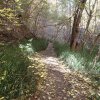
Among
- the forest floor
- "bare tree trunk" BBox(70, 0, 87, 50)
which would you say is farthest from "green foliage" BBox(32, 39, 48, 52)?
the forest floor

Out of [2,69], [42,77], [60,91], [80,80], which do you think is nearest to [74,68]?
[80,80]

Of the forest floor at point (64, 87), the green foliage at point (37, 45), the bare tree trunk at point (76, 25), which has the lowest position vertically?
the green foliage at point (37, 45)

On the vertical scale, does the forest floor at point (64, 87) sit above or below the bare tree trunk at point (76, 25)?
below

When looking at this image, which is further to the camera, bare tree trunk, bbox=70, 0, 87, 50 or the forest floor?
bare tree trunk, bbox=70, 0, 87, 50

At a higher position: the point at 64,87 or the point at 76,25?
the point at 76,25

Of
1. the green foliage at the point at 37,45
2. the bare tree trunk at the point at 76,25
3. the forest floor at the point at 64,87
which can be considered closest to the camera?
the forest floor at the point at 64,87

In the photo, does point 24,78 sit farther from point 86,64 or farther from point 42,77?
point 86,64

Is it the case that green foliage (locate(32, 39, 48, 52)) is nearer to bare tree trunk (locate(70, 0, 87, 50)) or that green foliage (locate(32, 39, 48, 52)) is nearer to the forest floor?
bare tree trunk (locate(70, 0, 87, 50))

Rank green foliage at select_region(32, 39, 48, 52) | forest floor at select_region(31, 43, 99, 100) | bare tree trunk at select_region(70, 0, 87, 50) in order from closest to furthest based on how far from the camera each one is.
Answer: forest floor at select_region(31, 43, 99, 100), bare tree trunk at select_region(70, 0, 87, 50), green foliage at select_region(32, 39, 48, 52)

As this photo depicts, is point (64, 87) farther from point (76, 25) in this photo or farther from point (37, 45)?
point (37, 45)

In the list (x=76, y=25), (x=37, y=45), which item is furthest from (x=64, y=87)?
(x=37, y=45)

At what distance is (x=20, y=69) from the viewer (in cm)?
581

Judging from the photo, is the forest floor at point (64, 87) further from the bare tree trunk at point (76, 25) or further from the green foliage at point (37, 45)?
the green foliage at point (37, 45)

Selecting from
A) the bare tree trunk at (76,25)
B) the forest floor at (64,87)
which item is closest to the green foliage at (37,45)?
the bare tree trunk at (76,25)
